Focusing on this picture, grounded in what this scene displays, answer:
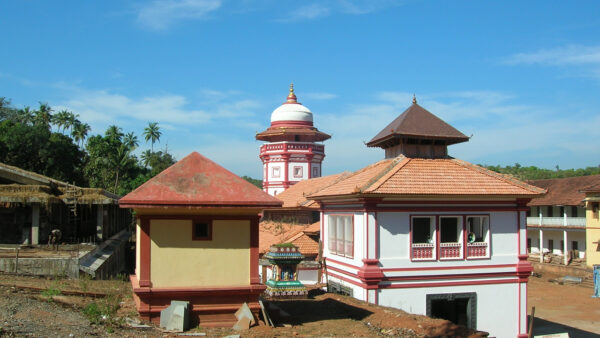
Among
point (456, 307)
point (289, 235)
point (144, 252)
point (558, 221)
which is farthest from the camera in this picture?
point (558, 221)

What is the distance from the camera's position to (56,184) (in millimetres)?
25359

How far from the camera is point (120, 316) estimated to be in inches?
498

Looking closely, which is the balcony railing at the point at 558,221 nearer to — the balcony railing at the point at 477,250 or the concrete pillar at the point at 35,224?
the balcony railing at the point at 477,250

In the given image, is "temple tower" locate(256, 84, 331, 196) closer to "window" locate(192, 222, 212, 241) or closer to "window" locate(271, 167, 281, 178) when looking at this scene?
"window" locate(271, 167, 281, 178)

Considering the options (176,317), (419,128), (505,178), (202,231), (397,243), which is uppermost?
(419,128)

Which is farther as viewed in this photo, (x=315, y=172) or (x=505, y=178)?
(x=315, y=172)

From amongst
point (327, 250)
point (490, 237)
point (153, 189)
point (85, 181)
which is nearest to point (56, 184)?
point (327, 250)

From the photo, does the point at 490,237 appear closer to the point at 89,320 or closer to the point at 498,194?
the point at 498,194

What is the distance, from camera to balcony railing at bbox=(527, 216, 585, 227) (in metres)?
41.9

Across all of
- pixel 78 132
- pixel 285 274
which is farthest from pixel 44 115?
pixel 285 274

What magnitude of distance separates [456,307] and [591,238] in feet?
82.0

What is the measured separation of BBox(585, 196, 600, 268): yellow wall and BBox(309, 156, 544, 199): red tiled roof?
75.1 ft

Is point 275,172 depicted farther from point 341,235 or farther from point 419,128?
point 419,128

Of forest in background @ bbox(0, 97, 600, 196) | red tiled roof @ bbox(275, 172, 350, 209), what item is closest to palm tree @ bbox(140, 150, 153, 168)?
forest in background @ bbox(0, 97, 600, 196)
